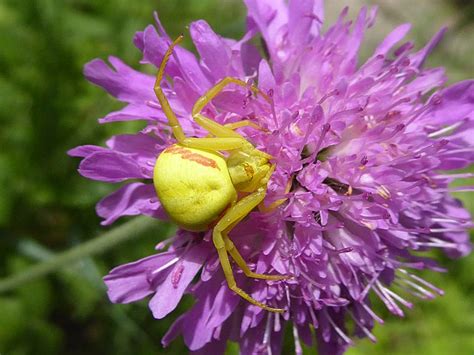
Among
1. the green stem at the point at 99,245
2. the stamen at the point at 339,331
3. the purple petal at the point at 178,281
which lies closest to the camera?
the purple petal at the point at 178,281

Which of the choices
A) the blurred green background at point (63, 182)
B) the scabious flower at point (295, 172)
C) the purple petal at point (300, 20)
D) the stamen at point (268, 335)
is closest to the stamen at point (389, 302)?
the scabious flower at point (295, 172)

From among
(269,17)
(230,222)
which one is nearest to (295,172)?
(230,222)

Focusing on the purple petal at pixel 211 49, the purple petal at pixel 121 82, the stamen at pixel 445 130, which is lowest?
the purple petal at pixel 121 82

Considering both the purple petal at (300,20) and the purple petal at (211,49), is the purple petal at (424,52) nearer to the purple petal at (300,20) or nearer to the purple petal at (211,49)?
the purple petal at (300,20)

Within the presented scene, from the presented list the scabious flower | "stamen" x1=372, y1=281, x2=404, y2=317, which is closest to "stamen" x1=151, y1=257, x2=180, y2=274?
the scabious flower

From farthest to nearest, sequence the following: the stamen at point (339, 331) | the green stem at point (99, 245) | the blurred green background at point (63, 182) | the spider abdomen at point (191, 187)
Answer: the blurred green background at point (63, 182) → the green stem at point (99, 245) → the stamen at point (339, 331) → the spider abdomen at point (191, 187)

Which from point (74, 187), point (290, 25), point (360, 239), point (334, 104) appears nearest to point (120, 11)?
point (74, 187)

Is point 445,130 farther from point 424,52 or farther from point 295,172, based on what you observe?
point 295,172

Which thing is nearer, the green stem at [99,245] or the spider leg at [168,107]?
the spider leg at [168,107]

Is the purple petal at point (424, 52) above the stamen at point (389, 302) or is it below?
above
